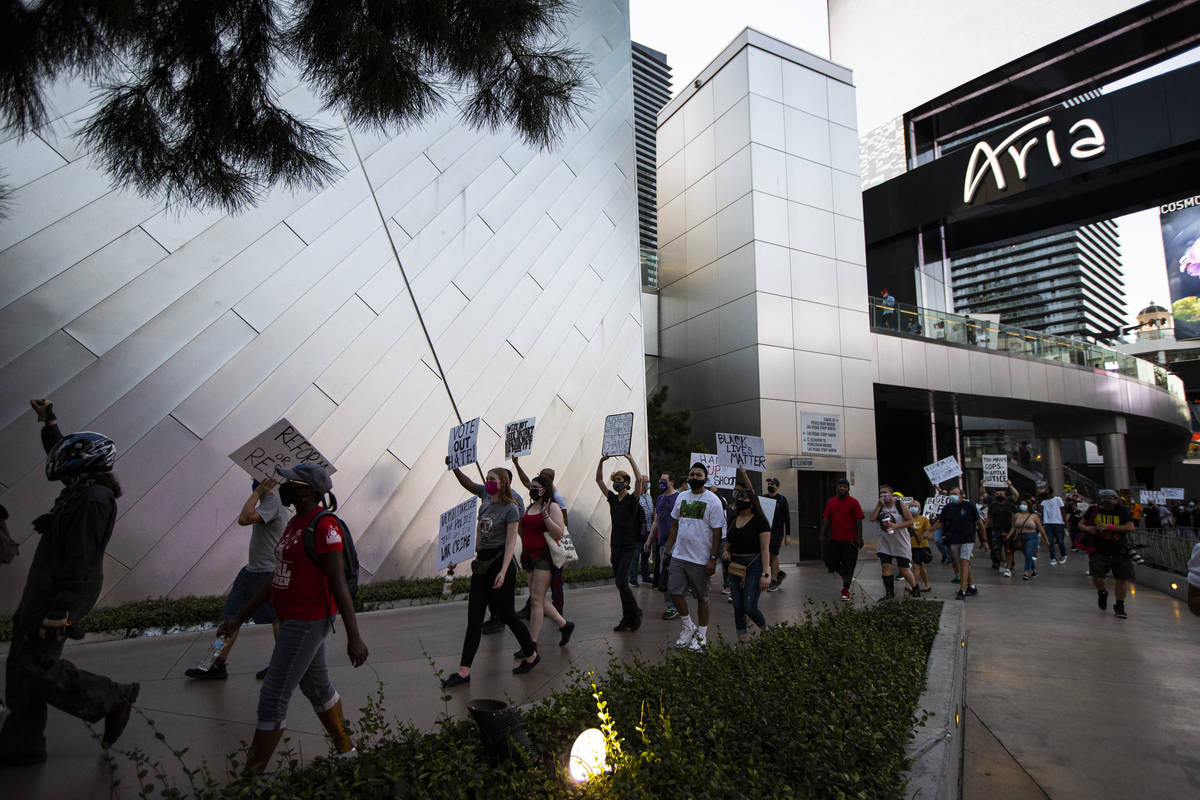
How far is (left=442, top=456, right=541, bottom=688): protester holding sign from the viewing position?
5.13m

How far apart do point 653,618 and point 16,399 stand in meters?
7.73

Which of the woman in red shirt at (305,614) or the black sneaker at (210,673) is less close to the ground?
the woman in red shirt at (305,614)

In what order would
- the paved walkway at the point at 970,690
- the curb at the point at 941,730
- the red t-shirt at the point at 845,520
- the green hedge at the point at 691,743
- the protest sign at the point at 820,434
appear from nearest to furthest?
the green hedge at the point at 691,743
the curb at the point at 941,730
the paved walkway at the point at 970,690
the red t-shirt at the point at 845,520
the protest sign at the point at 820,434

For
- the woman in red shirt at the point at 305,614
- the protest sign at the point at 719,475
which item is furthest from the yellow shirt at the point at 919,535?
the woman in red shirt at the point at 305,614

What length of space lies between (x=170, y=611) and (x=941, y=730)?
757 centimetres

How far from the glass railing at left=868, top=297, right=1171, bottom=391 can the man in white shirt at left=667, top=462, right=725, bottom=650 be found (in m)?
16.9

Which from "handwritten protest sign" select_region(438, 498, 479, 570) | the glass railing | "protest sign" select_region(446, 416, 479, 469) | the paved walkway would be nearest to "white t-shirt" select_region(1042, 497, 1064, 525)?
the glass railing

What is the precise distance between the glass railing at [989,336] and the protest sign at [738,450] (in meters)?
12.4

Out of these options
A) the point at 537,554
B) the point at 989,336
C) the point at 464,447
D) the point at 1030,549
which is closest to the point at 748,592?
the point at 537,554

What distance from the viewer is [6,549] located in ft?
13.0

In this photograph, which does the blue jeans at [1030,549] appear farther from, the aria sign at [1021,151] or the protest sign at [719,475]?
the aria sign at [1021,151]

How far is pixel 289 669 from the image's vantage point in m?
3.28

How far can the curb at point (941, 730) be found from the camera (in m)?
3.20

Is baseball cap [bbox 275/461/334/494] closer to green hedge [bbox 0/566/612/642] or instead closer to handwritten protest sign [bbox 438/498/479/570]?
handwritten protest sign [bbox 438/498/479/570]
